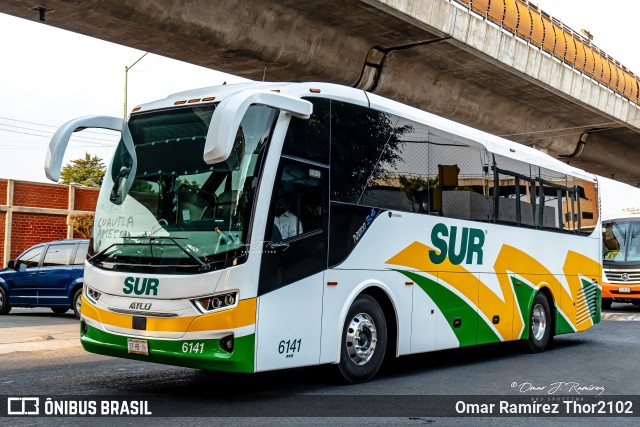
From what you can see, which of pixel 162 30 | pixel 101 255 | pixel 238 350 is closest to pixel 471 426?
pixel 238 350

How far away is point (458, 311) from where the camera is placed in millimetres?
10891

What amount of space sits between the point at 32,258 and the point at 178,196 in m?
12.0

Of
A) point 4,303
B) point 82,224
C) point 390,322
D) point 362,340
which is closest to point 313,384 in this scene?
point 362,340

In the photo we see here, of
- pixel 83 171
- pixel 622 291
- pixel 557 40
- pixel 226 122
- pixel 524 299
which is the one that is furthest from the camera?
pixel 83 171

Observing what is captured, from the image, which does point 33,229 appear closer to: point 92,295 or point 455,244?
point 455,244

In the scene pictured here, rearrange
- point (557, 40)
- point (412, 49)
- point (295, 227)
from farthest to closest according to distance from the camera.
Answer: point (557, 40) → point (412, 49) → point (295, 227)

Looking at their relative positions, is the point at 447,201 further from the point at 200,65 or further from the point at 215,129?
the point at 200,65

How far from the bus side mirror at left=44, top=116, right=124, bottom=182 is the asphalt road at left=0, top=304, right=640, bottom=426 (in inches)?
86.9

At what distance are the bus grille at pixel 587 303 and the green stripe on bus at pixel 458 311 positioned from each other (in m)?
3.34

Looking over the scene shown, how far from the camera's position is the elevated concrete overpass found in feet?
59.9

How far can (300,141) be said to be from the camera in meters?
8.33

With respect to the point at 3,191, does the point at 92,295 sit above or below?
below

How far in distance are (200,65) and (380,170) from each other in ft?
41.7

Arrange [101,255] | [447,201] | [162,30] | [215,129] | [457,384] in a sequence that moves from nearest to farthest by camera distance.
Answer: [215,129], [101,255], [457,384], [447,201], [162,30]
